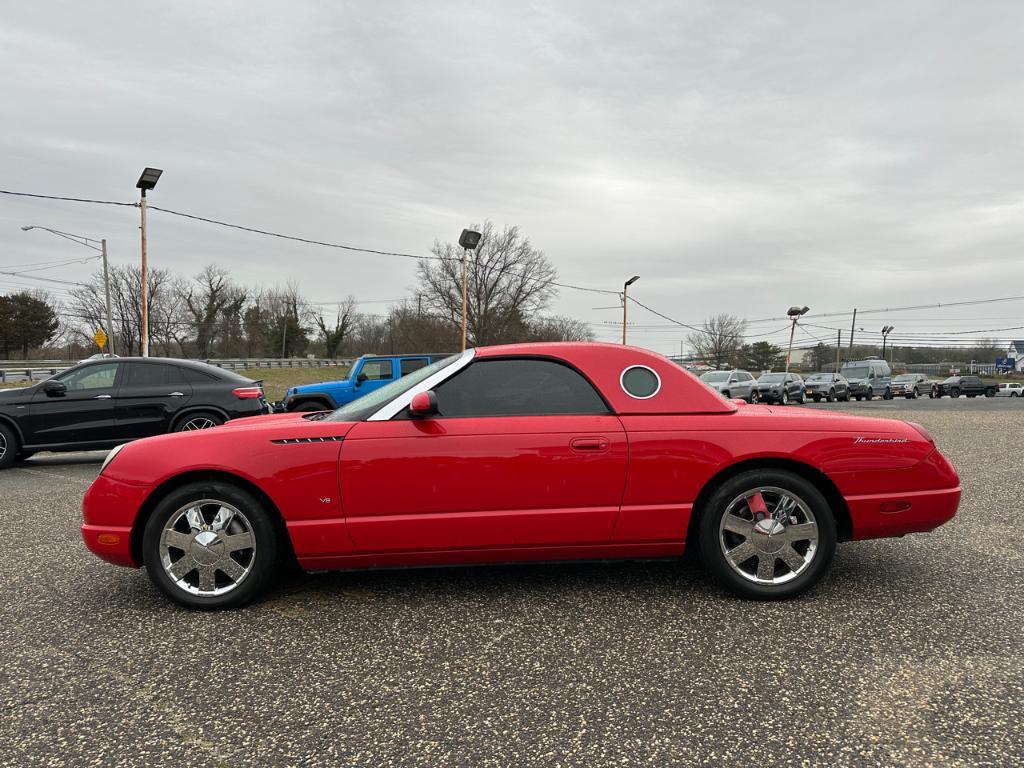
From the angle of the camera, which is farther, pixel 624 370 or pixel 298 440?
pixel 624 370

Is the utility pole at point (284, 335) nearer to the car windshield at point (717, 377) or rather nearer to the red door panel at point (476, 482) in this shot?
the car windshield at point (717, 377)

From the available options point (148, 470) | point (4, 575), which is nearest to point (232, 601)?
point (148, 470)

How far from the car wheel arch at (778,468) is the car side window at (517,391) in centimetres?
72

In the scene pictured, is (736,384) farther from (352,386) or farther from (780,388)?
(352,386)

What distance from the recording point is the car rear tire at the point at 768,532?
10.8 ft

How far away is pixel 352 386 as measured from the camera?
474 inches

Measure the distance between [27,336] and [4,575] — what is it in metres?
71.8

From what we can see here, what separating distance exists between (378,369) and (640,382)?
10426 millimetres

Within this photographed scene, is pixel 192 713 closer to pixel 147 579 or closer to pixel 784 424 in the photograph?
pixel 147 579

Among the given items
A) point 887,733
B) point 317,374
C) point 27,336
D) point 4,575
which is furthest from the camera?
point 27,336

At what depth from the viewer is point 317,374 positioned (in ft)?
155

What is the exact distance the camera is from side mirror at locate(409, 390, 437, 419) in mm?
3170

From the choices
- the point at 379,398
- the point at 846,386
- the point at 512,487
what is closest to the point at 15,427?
the point at 379,398

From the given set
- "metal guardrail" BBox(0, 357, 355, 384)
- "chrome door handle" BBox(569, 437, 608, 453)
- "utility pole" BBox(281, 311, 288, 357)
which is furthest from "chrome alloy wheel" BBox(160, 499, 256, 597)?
"utility pole" BBox(281, 311, 288, 357)
